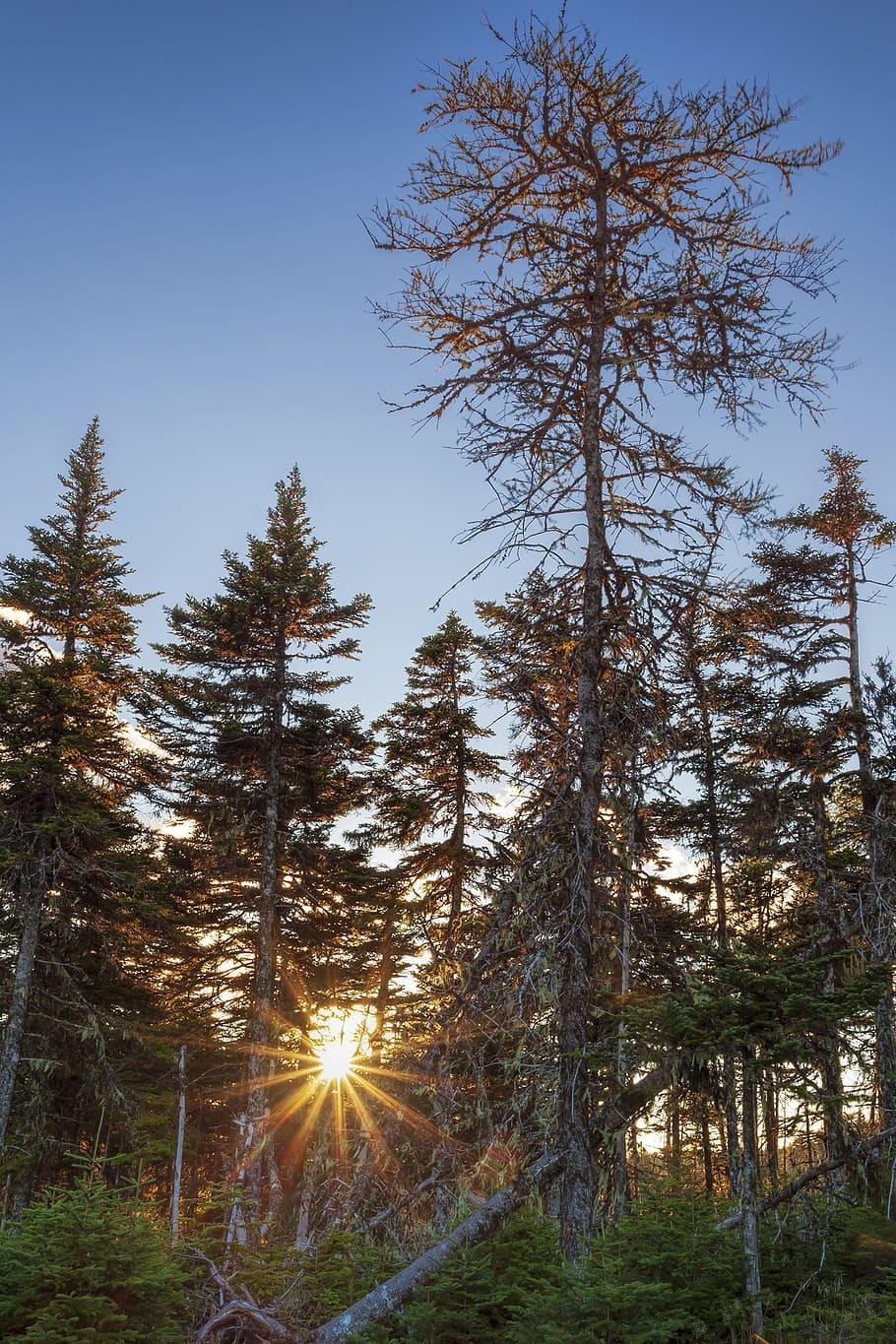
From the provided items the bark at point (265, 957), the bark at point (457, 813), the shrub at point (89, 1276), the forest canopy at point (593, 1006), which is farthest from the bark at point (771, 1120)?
the bark at point (265, 957)

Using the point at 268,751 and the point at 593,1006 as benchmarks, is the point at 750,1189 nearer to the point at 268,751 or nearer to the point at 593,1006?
the point at 593,1006

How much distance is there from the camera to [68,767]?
64.2 feet

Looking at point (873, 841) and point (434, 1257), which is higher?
point (873, 841)

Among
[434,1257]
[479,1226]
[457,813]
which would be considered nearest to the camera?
[434,1257]

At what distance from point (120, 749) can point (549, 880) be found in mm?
15923

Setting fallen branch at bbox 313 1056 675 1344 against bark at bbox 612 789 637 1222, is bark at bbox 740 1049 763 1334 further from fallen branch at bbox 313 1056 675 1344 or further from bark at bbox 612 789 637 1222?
bark at bbox 612 789 637 1222

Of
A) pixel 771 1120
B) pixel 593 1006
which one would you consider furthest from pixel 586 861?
pixel 771 1120

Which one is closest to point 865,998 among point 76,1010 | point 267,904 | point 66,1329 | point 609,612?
point 609,612

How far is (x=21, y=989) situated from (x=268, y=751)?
24.1 ft

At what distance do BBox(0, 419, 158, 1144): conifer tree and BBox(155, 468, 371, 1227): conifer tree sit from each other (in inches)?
55.0

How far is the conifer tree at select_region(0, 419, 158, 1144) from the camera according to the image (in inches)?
714

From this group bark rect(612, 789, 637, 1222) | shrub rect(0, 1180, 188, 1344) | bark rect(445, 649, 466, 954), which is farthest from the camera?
bark rect(445, 649, 466, 954)

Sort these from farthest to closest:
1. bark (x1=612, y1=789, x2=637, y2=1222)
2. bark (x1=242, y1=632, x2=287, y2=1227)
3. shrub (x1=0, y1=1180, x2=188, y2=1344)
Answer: bark (x1=242, y1=632, x2=287, y2=1227) → bark (x1=612, y1=789, x2=637, y2=1222) → shrub (x1=0, y1=1180, x2=188, y2=1344)

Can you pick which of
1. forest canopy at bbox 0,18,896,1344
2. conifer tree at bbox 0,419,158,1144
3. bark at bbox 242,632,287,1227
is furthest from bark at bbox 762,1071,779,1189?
conifer tree at bbox 0,419,158,1144
